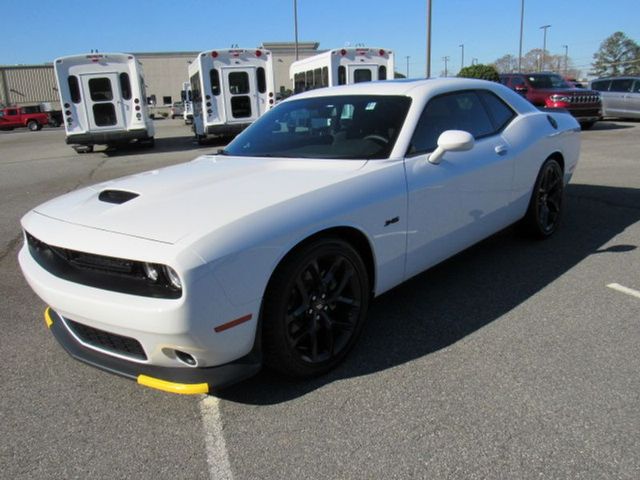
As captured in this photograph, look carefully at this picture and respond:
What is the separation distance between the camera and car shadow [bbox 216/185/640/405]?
300cm

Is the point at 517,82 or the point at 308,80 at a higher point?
the point at 308,80

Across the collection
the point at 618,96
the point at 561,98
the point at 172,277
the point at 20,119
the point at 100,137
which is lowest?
the point at 20,119

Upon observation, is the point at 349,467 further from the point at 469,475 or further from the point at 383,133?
the point at 383,133

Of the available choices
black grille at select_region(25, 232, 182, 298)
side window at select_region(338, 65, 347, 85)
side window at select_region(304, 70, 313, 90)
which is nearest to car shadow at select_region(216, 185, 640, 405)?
black grille at select_region(25, 232, 182, 298)

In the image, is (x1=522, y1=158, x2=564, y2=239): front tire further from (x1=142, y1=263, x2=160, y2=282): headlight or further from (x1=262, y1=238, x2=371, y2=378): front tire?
(x1=142, y1=263, x2=160, y2=282): headlight

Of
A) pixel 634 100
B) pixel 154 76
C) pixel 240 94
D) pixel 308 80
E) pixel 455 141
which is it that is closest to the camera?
pixel 455 141

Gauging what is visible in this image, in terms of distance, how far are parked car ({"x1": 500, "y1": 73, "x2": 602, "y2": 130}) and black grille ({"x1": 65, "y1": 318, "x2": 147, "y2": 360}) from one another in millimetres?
15651

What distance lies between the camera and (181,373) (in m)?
2.53

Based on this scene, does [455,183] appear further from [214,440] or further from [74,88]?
[74,88]

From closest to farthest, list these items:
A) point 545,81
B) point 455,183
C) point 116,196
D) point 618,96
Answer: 1. point 116,196
2. point 455,183
3. point 545,81
4. point 618,96

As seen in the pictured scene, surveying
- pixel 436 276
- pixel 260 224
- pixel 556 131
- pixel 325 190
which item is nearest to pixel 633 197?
pixel 556 131

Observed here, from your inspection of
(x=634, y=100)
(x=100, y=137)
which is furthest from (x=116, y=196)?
(x=634, y=100)

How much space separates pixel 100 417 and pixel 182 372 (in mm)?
540

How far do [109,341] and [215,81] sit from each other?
14.4 meters
